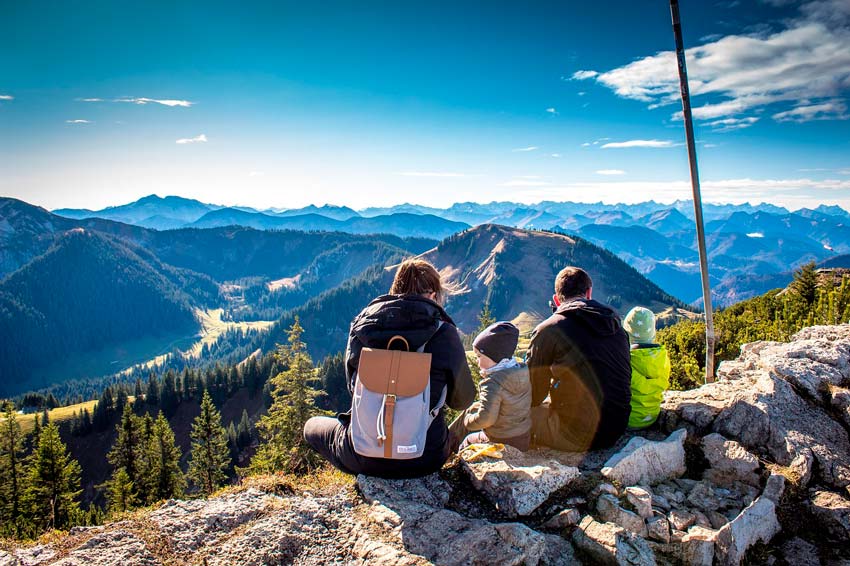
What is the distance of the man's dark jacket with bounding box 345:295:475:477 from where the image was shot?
602 cm

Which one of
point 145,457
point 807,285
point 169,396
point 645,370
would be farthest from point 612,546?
point 169,396

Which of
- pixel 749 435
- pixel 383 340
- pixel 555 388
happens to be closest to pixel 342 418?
pixel 383 340

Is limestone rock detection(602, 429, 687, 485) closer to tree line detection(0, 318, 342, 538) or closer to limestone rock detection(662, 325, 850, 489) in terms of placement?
limestone rock detection(662, 325, 850, 489)

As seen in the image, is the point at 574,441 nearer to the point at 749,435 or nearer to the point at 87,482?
the point at 749,435

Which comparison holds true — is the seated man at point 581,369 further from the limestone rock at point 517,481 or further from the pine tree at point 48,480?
the pine tree at point 48,480

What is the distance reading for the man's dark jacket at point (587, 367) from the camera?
730 cm

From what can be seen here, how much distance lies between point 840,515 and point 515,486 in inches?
188

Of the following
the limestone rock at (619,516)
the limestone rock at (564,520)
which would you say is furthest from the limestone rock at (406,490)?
the limestone rock at (619,516)

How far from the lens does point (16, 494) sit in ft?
122

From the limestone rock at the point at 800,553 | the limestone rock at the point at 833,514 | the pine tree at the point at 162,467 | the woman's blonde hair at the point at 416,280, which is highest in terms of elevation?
the woman's blonde hair at the point at 416,280

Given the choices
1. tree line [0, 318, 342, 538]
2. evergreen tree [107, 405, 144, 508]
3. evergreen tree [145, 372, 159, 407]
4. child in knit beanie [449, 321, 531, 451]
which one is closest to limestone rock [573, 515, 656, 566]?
child in knit beanie [449, 321, 531, 451]

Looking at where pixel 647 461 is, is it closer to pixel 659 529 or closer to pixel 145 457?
pixel 659 529

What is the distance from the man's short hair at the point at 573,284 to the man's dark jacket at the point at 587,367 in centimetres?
35

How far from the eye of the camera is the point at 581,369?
24.4 feet
